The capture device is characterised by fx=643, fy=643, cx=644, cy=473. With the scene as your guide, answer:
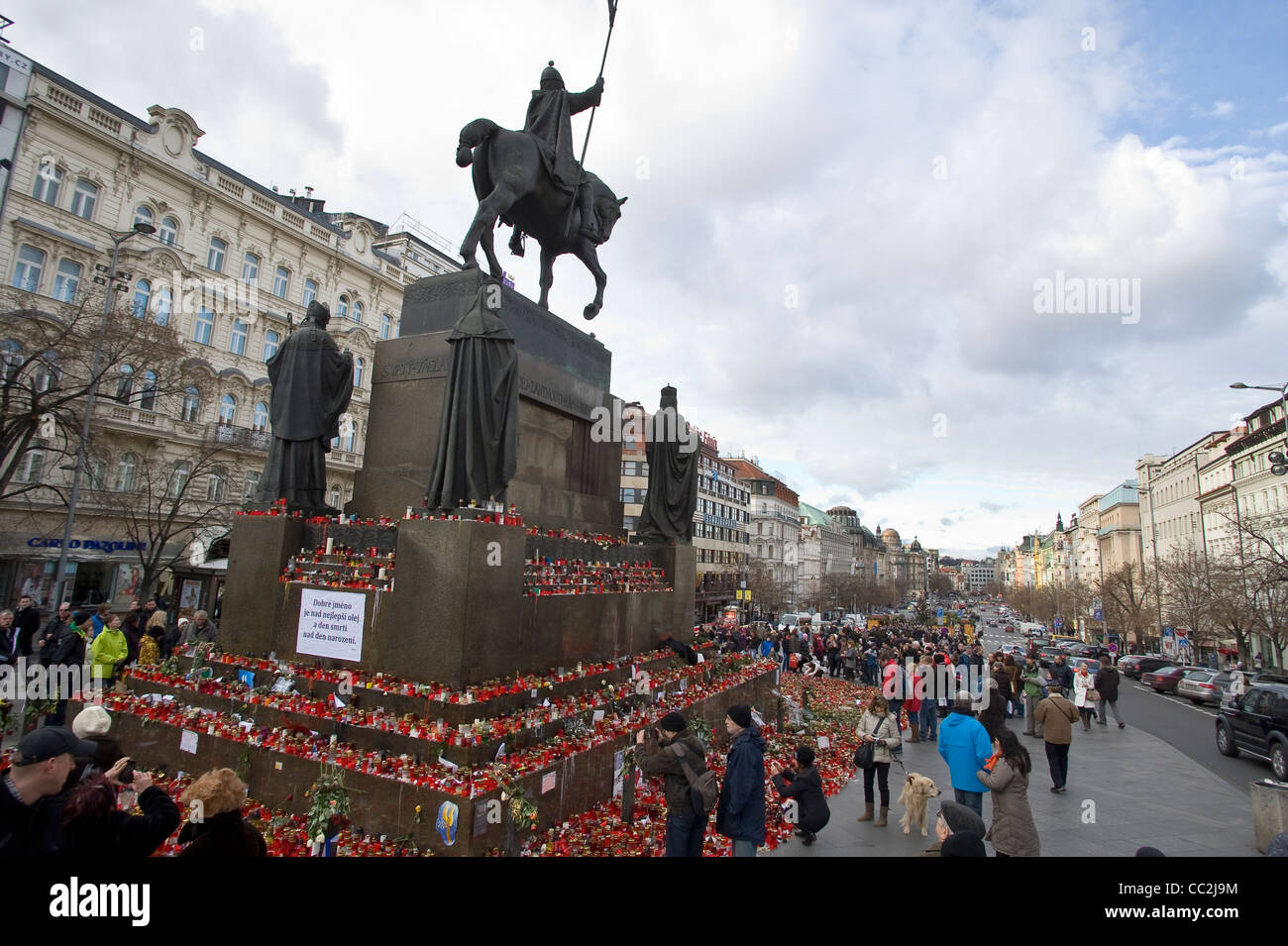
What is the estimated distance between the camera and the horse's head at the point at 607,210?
12.8 metres

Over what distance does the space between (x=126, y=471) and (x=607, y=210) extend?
88.8 ft

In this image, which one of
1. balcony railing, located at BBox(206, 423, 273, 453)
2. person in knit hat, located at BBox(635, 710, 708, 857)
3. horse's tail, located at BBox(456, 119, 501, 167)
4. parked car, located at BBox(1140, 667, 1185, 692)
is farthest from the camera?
balcony railing, located at BBox(206, 423, 273, 453)

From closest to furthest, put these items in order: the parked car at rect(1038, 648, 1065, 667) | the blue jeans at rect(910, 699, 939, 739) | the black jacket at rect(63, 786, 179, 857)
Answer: the black jacket at rect(63, 786, 179, 857) < the blue jeans at rect(910, 699, 939, 739) < the parked car at rect(1038, 648, 1065, 667)

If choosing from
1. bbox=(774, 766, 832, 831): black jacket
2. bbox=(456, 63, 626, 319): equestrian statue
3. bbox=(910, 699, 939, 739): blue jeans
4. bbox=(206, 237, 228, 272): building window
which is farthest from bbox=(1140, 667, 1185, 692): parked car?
bbox=(206, 237, 228, 272): building window

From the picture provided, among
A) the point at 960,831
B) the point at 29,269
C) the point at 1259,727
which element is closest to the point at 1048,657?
the point at 1259,727

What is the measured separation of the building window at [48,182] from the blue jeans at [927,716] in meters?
37.1

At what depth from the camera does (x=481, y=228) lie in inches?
386

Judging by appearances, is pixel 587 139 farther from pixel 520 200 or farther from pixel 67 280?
pixel 67 280

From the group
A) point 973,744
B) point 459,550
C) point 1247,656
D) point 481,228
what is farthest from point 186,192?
point 1247,656

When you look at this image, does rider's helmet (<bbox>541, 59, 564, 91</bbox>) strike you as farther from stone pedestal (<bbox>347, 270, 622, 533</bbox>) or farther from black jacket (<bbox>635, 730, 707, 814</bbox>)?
black jacket (<bbox>635, 730, 707, 814</bbox>)

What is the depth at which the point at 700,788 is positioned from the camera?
4992 millimetres

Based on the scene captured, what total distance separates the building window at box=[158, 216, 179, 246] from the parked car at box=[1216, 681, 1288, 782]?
42602 mm

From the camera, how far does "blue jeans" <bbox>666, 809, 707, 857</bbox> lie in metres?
5.09
